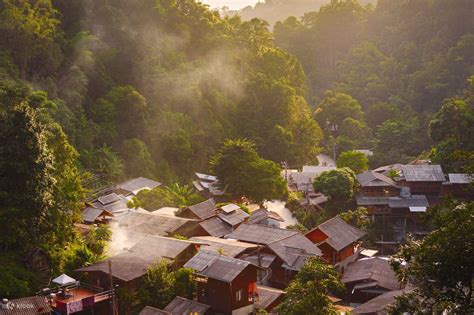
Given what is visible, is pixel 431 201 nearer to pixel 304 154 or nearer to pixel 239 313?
pixel 304 154

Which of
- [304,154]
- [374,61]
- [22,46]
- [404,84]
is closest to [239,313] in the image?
[22,46]

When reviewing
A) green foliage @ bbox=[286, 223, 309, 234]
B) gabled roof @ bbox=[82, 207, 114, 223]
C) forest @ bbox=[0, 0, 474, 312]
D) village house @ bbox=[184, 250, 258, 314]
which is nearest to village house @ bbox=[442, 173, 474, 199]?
forest @ bbox=[0, 0, 474, 312]

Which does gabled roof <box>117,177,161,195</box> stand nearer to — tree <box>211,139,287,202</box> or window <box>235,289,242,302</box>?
tree <box>211,139,287,202</box>

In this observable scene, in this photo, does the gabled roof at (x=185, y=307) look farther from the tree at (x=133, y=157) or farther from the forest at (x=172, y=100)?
the tree at (x=133, y=157)

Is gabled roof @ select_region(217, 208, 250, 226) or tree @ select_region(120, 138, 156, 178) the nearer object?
gabled roof @ select_region(217, 208, 250, 226)

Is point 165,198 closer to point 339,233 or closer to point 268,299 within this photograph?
point 339,233

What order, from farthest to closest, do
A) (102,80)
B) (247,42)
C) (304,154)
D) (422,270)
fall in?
(247,42) → (304,154) → (102,80) → (422,270)

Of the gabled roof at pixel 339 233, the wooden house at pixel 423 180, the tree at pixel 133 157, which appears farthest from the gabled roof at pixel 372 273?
the tree at pixel 133 157
